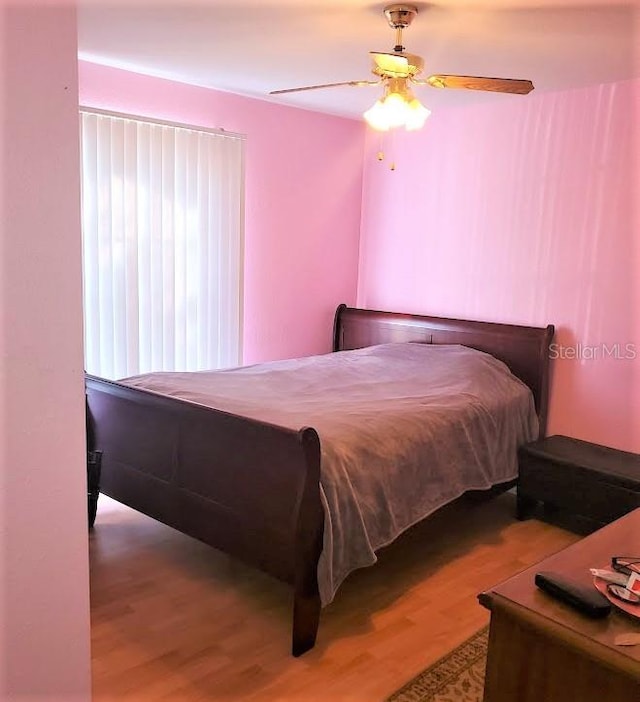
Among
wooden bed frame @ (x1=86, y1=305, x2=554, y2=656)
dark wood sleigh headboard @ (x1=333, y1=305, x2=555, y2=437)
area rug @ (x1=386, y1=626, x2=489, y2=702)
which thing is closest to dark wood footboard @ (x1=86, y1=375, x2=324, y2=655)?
wooden bed frame @ (x1=86, y1=305, x2=554, y2=656)

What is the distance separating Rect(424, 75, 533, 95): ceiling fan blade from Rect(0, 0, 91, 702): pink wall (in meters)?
1.74

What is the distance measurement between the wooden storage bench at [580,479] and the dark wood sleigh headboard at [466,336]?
391 millimetres

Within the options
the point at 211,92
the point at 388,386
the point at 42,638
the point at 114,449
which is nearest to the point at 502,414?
the point at 388,386

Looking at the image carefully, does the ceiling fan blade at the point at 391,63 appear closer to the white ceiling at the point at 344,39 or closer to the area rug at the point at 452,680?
the white ceiling at the point at 344,39

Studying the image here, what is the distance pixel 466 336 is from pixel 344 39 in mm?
2013

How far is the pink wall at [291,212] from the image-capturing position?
14.1 ft

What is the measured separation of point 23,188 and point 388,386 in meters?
2.79

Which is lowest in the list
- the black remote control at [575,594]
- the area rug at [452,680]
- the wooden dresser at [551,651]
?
the area rug at [452,680]

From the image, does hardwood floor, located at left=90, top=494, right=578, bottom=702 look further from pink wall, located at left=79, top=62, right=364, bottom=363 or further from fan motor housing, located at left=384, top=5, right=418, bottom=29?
fan motor housing, located at left=384, top=5, right=418, bottom=29

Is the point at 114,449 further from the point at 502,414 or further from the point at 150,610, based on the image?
the point at 502,414

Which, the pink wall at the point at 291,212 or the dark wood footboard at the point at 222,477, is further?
the pink wall at the point at 291,212
